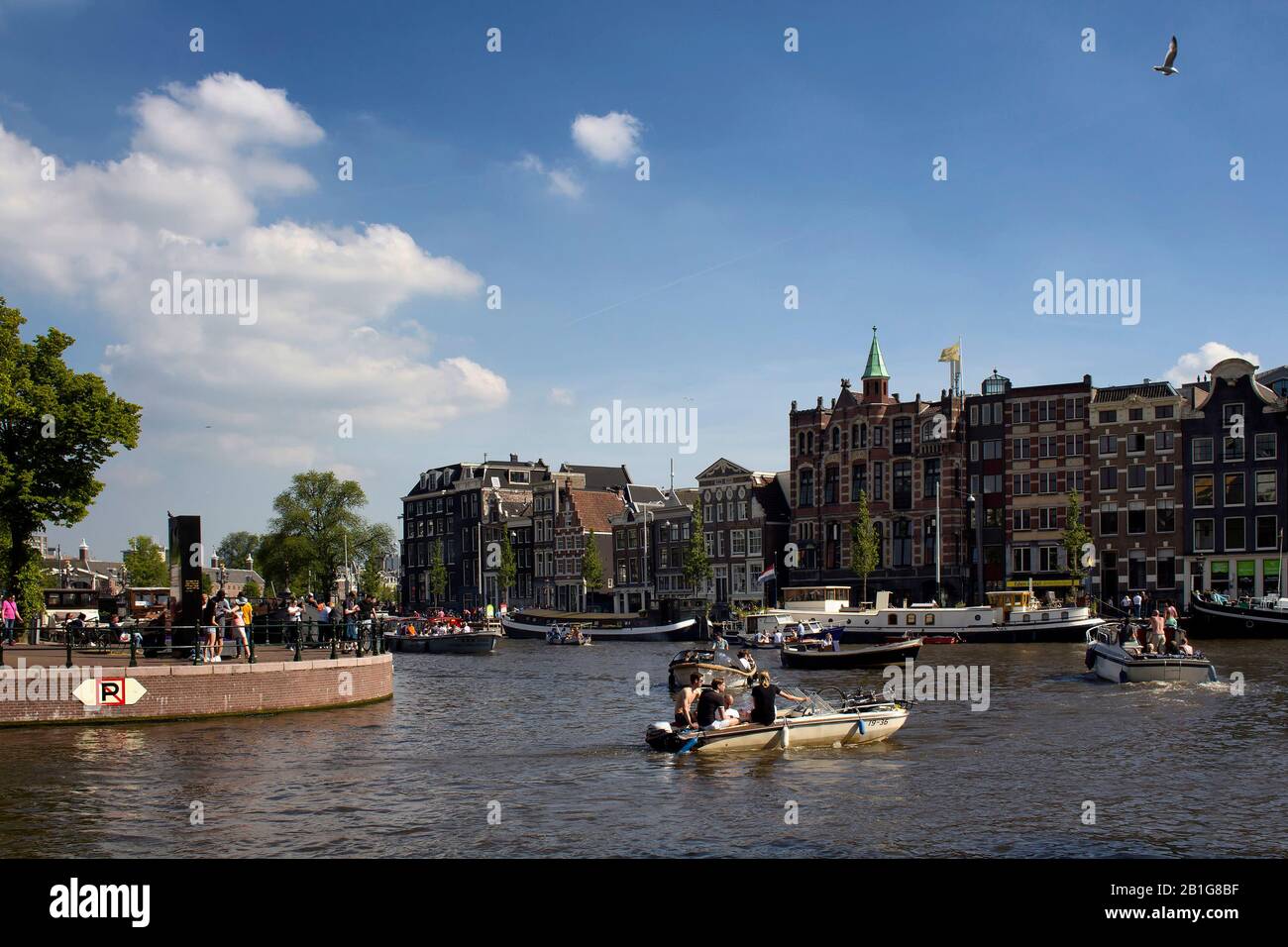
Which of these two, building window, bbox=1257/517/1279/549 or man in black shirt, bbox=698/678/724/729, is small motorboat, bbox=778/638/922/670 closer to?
man in black shirt, bbox=698/678/724/729

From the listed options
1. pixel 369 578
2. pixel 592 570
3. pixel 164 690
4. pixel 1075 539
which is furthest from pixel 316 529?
pixel 164 690

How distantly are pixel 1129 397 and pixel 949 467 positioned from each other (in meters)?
14.5

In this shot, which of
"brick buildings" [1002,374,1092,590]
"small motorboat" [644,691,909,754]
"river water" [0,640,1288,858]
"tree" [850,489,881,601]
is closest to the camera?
"river water" [0,640,1288,858]

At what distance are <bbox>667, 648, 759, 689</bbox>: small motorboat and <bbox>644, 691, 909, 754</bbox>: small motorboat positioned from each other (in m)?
15.5

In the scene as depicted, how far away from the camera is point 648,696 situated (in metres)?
43.8

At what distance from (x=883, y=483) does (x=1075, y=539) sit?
Result: 18.6 m

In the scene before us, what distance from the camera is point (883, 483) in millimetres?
101125

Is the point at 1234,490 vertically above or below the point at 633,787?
above

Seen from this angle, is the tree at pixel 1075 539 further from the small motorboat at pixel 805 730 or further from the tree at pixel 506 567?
the tree at pixel 506 567

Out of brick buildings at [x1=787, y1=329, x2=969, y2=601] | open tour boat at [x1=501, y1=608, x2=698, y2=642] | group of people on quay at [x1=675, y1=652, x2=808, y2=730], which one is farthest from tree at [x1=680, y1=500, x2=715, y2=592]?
group of people on quay at [x1=675, y1=652, x2=808, y2=730]

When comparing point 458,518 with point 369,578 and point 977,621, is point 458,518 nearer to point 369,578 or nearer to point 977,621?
point 369,578

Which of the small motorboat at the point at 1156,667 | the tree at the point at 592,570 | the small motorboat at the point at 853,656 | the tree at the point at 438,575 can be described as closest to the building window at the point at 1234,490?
the small motorboat at the point at 853,656

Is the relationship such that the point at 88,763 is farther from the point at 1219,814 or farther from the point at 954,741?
the point at 1219,814

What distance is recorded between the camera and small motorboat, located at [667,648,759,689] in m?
45.9
